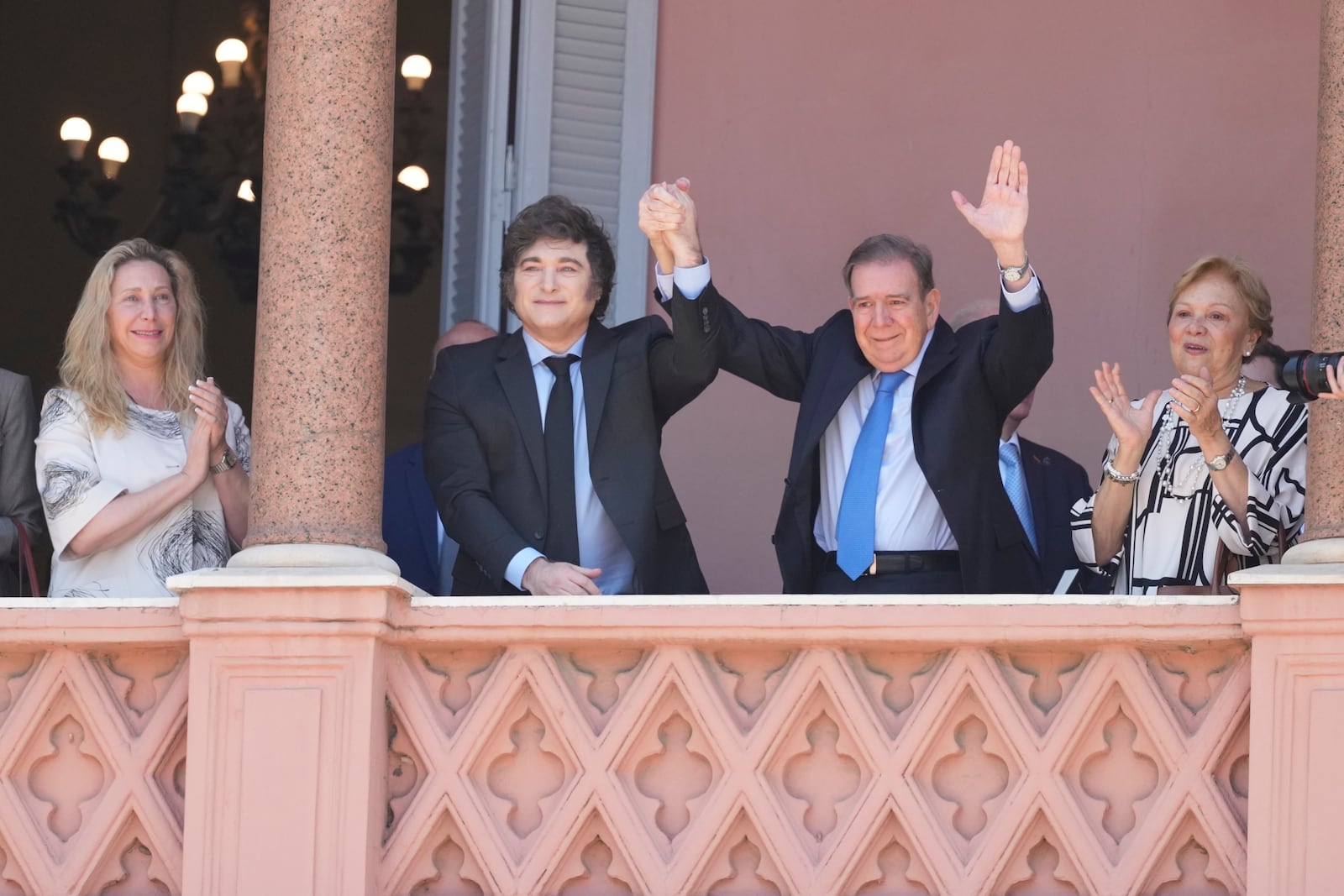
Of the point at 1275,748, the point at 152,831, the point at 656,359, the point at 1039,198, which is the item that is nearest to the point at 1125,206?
the point at 1039,198

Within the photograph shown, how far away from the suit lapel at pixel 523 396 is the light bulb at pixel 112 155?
A: 6.57m

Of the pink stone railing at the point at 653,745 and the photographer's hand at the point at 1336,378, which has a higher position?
the photographer's hand at the point at 1336,378

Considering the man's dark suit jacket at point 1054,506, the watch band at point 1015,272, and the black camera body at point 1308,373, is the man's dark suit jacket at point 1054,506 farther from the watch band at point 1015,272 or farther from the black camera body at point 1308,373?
the black camera body at point 1308,373

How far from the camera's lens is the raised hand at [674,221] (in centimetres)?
569

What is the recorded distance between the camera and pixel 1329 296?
5.43 m

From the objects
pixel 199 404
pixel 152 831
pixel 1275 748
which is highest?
pixel 199 404

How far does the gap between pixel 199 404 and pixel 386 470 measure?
79 centimetres

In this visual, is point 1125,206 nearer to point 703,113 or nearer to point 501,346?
point 703,113

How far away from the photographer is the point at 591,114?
8.15 meters

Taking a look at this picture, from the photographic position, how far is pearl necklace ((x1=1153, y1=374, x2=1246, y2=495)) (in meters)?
5.77

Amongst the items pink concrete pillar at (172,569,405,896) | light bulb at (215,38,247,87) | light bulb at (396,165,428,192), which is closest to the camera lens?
pink concrete pillar at (172,569,405,896)

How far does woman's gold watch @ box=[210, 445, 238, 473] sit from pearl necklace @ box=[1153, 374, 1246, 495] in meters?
2.39

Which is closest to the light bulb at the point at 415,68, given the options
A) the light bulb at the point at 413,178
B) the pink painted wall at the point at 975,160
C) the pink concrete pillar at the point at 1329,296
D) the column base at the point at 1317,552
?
the light bulb at the point at 413,178

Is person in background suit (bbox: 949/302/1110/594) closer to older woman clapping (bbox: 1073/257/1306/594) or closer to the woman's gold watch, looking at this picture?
older woman clapping (bbox: 1073/257/1306/594)
